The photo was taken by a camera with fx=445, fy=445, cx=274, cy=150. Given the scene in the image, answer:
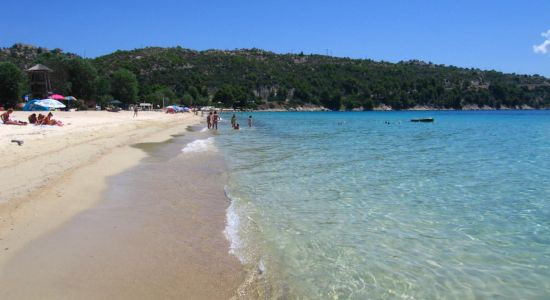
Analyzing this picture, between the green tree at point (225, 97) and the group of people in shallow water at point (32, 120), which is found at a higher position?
the group of people in shallow water at point (32, 120)

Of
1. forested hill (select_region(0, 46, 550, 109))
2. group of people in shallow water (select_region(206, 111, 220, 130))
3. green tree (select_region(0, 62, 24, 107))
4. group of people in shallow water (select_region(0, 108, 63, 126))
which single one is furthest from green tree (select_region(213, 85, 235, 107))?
group of people in shallow water (select_region(0, 108, 63, 126))

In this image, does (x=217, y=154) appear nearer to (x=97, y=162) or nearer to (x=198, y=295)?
(x=97, y=162)

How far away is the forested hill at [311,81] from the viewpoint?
437 ft

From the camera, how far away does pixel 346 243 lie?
6.27 metres

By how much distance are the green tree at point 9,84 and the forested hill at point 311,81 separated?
52370mm

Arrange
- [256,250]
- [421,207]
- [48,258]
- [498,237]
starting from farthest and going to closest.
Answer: [421,207], [498,237], [256,250], [48,258]

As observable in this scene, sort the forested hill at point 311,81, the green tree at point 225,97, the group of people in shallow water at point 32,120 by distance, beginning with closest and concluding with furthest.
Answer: the group of people in shallow water at point 32,120 → the green tree at point 225,97 → the forested hill at point 311,81

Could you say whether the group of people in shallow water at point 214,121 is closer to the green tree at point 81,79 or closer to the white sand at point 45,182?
the white sand at point 45,182

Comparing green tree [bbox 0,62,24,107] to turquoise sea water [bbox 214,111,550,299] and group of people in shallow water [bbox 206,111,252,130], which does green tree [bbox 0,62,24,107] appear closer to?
group of people in shallow water [bbox 206,111,252,130]

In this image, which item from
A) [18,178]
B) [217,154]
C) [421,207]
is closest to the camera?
[421,207]

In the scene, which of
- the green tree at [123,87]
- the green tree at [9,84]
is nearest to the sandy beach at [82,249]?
the green tree at [9,84]

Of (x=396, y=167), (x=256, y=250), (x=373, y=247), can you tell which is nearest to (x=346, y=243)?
(x=373, y=247)

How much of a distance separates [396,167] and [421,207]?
574 centimetres

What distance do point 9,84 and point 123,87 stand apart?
24.6m
